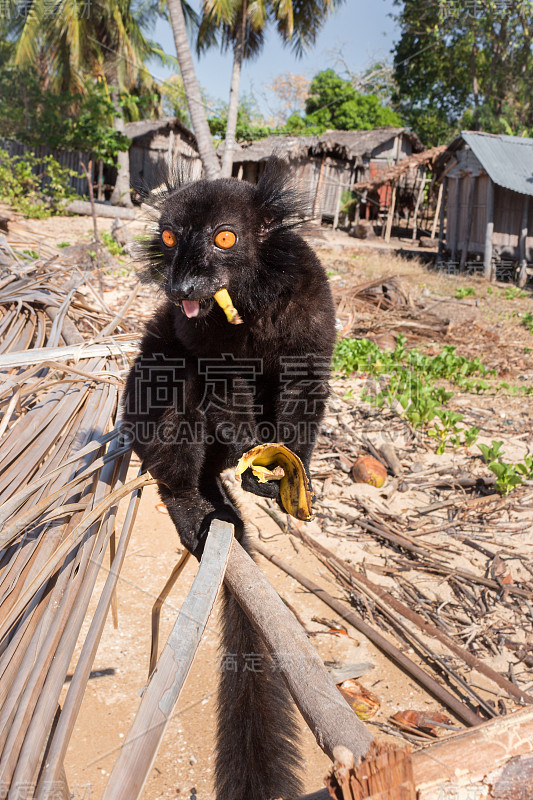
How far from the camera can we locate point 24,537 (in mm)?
2023

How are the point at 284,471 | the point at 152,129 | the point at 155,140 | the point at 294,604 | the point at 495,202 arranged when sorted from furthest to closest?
the point at 155,140 < the point at 152,129 < the point at 495,202 < the point at 294,604 < the point at 284,471

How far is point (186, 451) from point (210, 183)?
4.02 feet

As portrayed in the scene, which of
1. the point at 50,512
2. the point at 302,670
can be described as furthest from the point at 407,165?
the point at 302,670

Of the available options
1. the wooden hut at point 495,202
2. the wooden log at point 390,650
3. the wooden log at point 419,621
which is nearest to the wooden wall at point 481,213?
the wooden hut at point 495,202

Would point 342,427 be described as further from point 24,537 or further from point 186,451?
point 24,537

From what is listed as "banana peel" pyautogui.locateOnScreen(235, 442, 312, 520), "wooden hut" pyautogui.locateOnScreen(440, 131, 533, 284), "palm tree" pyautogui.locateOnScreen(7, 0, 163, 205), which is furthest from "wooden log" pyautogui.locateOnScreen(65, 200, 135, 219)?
"banana peel" pyautogui.locateOnScreen(235, 442, 312, 520)

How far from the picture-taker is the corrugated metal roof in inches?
602

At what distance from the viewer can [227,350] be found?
106 inches

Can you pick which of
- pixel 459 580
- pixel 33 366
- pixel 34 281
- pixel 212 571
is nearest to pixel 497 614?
pixel 459 580

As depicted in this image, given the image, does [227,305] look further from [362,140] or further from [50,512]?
[362,140]

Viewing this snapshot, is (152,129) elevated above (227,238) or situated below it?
above

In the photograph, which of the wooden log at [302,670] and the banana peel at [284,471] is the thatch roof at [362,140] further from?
the wooden log at [302,670]

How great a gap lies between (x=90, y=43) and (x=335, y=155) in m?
10.4

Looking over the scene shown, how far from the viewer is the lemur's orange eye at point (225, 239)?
2.51 metres
